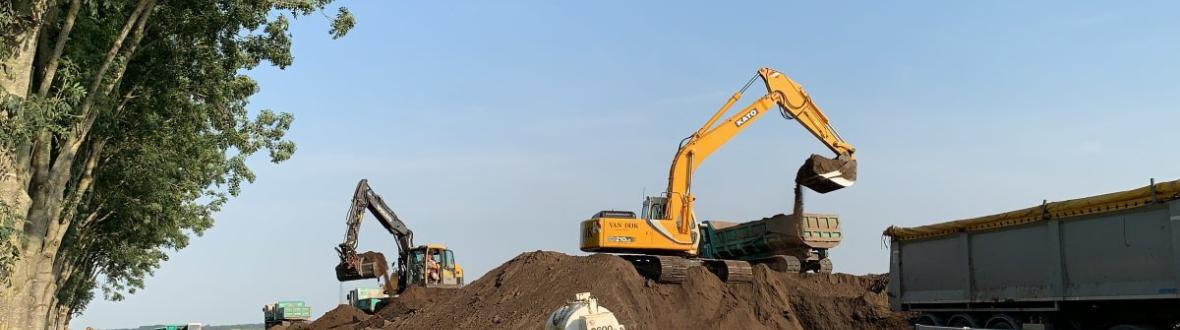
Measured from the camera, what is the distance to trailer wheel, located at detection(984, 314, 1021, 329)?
14.8m

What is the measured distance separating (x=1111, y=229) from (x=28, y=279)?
18.6 m

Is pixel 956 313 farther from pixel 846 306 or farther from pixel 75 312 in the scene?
pixel 75 312

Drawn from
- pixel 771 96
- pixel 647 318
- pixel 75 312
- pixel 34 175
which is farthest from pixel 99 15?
pixel 75 312

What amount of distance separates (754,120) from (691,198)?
324cm

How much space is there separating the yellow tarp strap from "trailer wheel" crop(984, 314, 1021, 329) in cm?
148

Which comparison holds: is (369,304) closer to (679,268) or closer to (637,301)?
(679,268)

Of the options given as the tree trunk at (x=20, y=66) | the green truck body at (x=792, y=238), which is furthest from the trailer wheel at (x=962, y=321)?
the tree trunk at (x=20, y=66)

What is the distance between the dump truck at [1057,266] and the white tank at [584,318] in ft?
24.2

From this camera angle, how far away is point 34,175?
16.6 m

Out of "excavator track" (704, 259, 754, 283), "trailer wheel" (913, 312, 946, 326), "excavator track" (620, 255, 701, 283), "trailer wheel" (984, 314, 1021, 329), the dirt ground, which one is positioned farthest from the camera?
"excavator track" (704, 259, 754, 283)

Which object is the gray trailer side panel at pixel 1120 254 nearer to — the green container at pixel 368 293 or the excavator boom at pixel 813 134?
the excavator boom at pixel 813 134

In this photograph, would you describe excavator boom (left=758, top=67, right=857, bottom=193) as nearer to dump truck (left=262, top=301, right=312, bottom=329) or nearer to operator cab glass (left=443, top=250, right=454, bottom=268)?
operator cab glass (left=443, top=250, right=454, bottom=268)

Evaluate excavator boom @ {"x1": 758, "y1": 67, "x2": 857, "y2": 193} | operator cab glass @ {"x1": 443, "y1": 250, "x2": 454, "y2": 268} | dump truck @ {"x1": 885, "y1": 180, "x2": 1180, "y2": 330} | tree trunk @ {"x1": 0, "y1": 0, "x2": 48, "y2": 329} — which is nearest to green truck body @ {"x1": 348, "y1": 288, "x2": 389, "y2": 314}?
operator cab glass @ {"x1": 443, "y1": 250, "x2": 454, "y2": 268}

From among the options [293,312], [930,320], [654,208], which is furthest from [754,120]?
[293,312]
